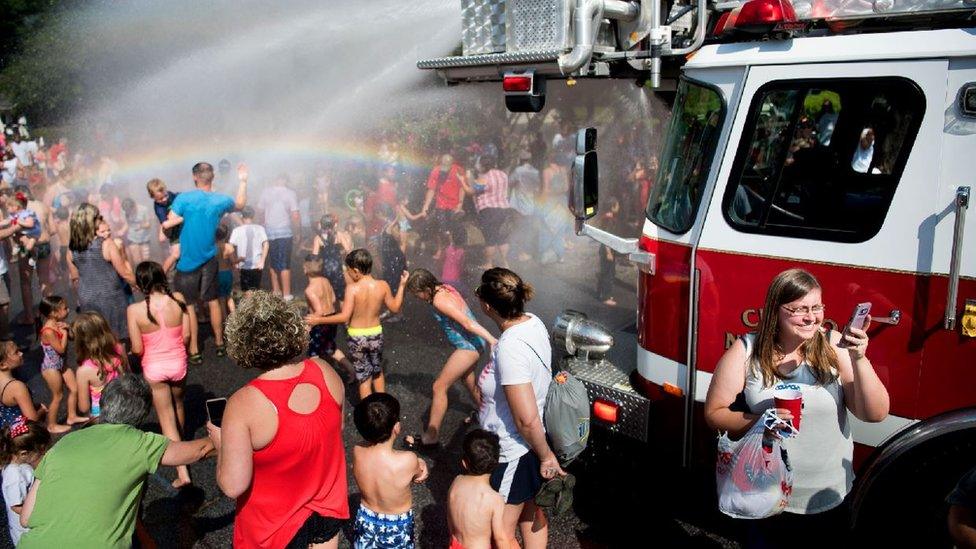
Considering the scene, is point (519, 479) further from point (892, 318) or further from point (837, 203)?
point (837, 203)

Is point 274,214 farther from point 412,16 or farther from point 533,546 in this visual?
point 533,546

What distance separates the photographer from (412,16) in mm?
10469

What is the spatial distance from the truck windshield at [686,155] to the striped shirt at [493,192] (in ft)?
22.5

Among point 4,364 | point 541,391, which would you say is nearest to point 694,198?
point 541,391

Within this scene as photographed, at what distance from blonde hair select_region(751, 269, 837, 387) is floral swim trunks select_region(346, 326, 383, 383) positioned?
11.2 feet

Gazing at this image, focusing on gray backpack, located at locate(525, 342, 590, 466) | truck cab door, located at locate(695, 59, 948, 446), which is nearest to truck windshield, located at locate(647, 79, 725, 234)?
truck cab door, located at locate(695, 59, 948, 446)

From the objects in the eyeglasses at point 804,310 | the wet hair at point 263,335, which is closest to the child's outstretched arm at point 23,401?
the wet hair at point 263,335

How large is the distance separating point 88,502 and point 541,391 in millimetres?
1967

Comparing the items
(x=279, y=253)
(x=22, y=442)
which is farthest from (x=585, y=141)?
(x=279, y=253)

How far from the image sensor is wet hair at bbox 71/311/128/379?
207 inches

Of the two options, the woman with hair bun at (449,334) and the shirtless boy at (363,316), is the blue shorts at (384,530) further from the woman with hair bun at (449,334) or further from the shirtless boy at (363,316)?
the shirtless boy at (363,316)

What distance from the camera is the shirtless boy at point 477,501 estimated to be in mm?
3475

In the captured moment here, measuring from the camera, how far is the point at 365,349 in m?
5.85

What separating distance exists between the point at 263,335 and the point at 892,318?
2532mm
